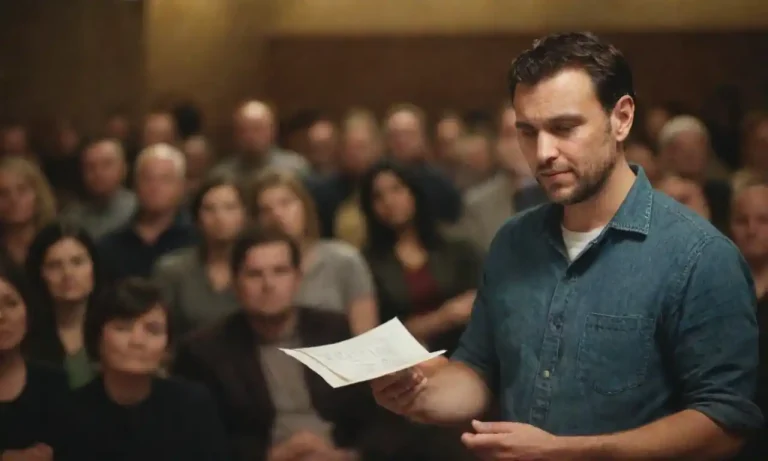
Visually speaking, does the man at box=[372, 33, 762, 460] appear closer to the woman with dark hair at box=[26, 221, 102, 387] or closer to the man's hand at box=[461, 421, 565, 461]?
the man's hand at box=[461, 421, 565, 461]

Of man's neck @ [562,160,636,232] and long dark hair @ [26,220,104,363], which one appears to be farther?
long dark hair @ [26,220,104,363]

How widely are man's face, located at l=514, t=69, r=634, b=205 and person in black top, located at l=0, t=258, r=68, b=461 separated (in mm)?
1490

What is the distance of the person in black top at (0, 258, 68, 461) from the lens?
89.5 inches

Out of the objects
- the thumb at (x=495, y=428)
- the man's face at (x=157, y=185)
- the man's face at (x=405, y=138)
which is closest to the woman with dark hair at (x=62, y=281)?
the man's face at (x=157, y=185)

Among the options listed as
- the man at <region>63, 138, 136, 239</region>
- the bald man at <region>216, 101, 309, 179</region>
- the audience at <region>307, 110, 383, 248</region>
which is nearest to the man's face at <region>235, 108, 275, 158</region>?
the bald man at <region>216, 101, 309, 179</region>

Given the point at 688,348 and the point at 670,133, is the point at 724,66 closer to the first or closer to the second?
the point at 670,133

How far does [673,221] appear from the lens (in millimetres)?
1303

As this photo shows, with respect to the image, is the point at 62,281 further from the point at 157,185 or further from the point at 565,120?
the point at 565,120

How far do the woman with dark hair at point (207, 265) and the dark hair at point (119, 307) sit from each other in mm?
335

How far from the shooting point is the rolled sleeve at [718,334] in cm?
124

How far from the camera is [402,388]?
4.66ft

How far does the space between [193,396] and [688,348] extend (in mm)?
1387

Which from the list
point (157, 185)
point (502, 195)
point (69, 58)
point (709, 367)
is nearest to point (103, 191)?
point (157, 185)

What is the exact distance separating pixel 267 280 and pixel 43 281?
0.67m
